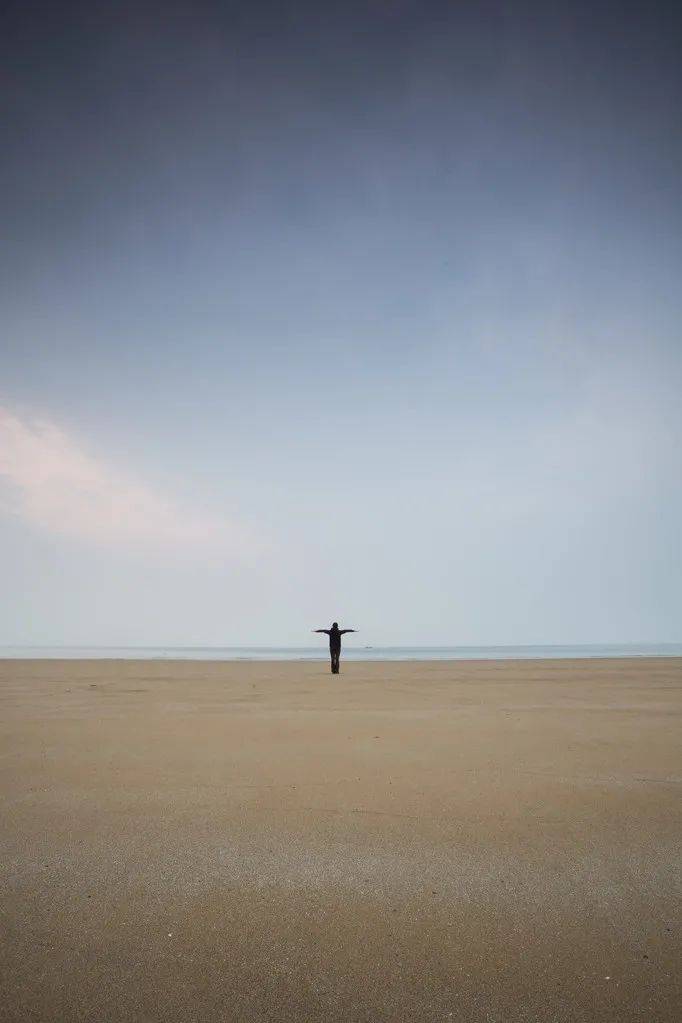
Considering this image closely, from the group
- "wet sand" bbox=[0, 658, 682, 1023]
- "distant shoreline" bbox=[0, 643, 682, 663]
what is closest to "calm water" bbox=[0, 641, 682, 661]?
"distant shoreline" bbox=[0, 643, 682, 663]

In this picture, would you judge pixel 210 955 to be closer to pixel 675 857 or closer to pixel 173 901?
pixel 173 901

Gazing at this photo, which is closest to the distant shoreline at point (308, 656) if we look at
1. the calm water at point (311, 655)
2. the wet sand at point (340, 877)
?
the calm water at point (311, 655)

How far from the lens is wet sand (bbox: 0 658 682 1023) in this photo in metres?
2.76

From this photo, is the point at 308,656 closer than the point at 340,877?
No

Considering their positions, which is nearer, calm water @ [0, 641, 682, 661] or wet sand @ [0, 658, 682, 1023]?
wet sand @ [0, 658, 682, 1023]

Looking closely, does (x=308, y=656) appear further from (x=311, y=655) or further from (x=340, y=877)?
(x=340, y=877)

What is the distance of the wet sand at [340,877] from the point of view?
2.76m

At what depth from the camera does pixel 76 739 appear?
27.3ft

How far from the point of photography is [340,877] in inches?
156

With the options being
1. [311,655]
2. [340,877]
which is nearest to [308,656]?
[311,655]

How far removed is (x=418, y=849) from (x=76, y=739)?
6.06m

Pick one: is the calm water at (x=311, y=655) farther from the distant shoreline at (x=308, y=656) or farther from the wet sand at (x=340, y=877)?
the wet sand at (x=340, y=877)

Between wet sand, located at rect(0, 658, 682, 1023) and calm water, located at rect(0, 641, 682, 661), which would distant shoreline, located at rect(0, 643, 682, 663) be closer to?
calm water, located at rect(0, 641, 682, 661)

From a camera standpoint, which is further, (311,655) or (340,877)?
(311,655)
